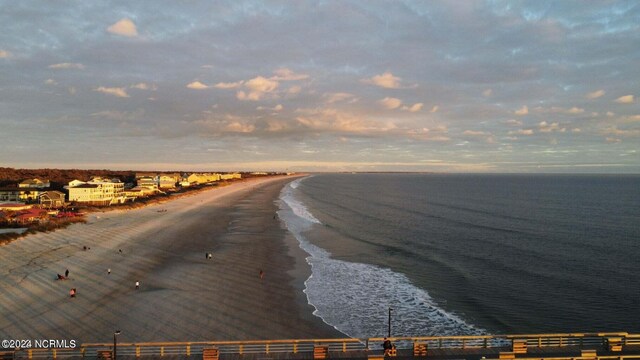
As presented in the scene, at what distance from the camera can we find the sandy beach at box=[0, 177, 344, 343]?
26469 millimetres

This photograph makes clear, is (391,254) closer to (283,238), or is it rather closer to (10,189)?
(283,238)

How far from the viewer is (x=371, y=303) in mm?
32500

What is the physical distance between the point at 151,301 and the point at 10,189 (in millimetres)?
83792

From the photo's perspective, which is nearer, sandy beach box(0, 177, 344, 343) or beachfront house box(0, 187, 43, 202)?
sandy beach box(0, 177, 344, 343)

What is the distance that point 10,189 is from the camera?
92812mm

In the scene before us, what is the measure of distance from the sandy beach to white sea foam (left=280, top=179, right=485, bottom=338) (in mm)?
1536

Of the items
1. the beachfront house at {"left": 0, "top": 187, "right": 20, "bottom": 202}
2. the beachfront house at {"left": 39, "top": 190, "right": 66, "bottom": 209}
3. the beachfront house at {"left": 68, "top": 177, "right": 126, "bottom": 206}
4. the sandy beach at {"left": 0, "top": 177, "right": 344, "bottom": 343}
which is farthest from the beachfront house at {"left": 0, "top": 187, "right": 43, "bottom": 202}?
the sandy beach at {"left": 0, "top": 177, "right": 344, "bottom": 343}

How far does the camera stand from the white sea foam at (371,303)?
27.6 m

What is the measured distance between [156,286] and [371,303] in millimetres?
18411

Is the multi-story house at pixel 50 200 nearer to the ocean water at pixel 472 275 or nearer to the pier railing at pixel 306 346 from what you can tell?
the ocean water at pixel 472 275

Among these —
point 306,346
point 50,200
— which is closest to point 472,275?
point 306,346

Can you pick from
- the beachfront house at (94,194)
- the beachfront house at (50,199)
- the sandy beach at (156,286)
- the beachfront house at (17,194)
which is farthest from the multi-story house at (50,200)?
the sandy beach at (156,286)

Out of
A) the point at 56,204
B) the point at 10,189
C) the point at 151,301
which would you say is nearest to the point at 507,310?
the point at 151,301

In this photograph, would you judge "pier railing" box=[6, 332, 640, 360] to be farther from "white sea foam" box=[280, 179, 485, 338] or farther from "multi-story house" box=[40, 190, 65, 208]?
"multi-story house" box=[40, 190, 65, 208]
